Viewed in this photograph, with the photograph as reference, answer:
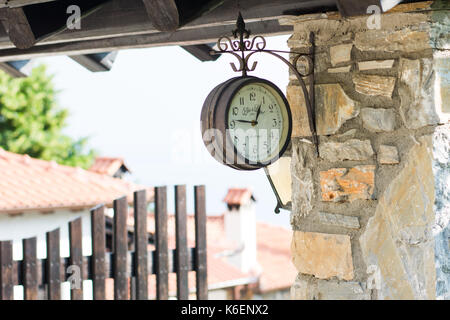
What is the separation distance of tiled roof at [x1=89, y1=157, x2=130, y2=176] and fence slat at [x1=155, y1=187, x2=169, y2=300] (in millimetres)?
6696

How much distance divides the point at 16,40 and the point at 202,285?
3.02m

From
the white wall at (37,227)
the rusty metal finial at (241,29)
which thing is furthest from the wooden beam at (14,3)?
the white wall at (37,227)

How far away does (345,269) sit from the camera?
9.43 ft

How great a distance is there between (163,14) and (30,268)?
280 centimetres

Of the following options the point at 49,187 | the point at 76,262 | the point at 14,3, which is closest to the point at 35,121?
the point at 49,187

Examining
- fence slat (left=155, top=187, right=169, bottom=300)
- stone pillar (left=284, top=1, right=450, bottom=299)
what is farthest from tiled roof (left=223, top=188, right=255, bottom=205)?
stone pillar (left=284, top=1, right=450, bottom=299)

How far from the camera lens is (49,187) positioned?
334 inches

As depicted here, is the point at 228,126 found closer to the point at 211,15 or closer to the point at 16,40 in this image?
the point at 211,15

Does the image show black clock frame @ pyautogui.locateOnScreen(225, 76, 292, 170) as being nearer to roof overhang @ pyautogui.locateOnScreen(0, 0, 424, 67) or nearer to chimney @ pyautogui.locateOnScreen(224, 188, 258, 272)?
roof overhang @ pyautogui.locateOnScreen(0, 0, 424, 67)

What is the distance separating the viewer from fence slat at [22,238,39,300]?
16.7 ft

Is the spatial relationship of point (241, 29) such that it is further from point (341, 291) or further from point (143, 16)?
point (341, 291)

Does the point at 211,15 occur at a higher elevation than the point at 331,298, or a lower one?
higher

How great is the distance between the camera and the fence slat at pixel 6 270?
5.00 meters

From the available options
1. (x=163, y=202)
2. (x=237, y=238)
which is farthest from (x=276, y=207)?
(x=237, y=238)
